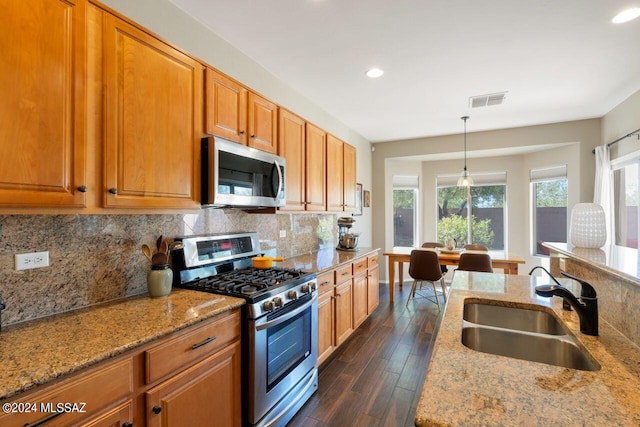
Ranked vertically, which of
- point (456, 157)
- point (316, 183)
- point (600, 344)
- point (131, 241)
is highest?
point (456, 157)

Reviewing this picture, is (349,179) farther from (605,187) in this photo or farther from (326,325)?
(605,187)

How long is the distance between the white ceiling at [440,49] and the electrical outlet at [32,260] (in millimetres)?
1693

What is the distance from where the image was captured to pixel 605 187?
12.4 feet

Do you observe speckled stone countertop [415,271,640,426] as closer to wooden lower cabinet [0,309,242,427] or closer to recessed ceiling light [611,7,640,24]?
wooden lower cabinet [0,309,242,427]

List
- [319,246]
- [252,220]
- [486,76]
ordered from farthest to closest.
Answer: [319,246] < [486,76] < [252,220]

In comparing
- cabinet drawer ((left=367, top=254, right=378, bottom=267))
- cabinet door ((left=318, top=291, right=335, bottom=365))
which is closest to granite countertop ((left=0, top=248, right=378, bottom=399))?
cabinet door ((left=318, top=291, right=335, bottom=365))

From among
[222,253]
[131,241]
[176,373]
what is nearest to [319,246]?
[222,253]

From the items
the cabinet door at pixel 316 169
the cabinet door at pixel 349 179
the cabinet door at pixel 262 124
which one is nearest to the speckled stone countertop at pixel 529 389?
Answer: the cabinet door at pixel 262 124

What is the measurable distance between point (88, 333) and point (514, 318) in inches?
75.7

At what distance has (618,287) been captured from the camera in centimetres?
123

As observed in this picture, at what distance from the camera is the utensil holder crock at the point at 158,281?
5.45ft

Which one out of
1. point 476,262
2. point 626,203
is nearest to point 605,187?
point 626,203

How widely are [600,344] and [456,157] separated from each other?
5.04 meters

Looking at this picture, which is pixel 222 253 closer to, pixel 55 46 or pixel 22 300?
pixel 22 300
